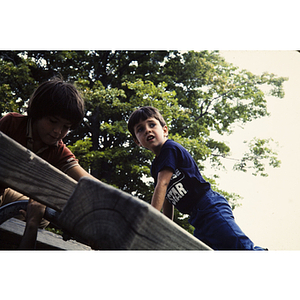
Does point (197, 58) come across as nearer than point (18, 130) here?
No

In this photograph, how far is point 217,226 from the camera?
5.43 ft

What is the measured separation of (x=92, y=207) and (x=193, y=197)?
1351 mm

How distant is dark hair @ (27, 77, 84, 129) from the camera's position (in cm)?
157

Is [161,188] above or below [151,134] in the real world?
below

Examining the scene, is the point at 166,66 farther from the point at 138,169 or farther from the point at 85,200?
the point at 85,200

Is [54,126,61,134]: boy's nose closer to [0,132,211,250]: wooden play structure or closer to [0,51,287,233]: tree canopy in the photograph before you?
[0,132,211,250]: wooden play structure

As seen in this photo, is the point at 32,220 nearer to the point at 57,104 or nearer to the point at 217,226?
the point at 57,104

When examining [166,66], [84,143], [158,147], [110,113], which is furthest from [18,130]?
[166,66]

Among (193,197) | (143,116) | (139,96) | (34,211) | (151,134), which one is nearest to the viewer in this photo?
(34,211)

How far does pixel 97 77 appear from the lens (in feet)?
31.1

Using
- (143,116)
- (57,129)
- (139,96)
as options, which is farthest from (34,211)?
(139,96)

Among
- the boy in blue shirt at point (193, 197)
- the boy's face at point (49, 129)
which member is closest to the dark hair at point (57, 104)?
the boy's face at point (49, 129)

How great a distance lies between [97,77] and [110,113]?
204 cm

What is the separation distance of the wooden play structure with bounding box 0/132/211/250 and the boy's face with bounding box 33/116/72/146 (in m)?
1.01
